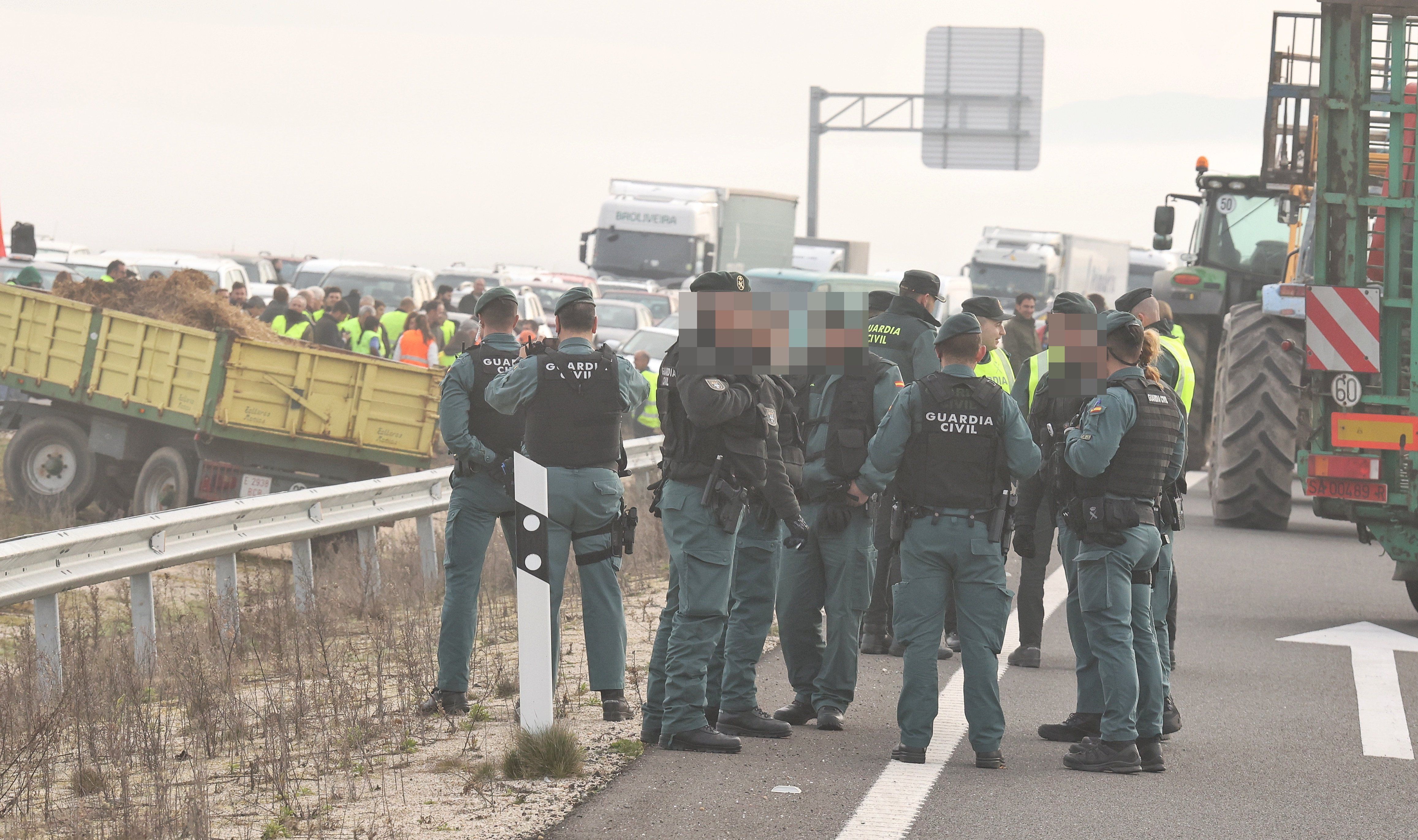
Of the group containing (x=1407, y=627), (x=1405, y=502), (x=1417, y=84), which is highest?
(x=1417, y=84)

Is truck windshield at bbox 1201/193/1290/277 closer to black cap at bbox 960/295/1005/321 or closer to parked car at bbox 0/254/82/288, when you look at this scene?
black cap at bbox 960/295/1005/321

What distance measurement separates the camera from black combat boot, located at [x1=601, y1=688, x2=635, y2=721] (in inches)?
296

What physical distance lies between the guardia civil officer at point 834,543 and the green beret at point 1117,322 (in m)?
0.96

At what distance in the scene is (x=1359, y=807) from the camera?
659 cm

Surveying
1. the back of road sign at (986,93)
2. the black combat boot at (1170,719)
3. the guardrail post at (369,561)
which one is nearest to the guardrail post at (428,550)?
the guardrail post at (369,561)

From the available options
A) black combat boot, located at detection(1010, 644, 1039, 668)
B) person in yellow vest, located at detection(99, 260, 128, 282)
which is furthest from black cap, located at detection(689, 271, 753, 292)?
person in yellow vest, located at detection(99, 260, 128, 282)

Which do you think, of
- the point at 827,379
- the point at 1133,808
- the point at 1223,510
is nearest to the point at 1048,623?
the point at 827,379

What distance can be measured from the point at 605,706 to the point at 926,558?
156 cm

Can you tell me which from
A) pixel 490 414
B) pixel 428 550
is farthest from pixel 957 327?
pixel 428 550

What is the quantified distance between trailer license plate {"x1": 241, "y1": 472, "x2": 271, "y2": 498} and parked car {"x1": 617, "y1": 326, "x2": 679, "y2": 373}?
9.22 meters

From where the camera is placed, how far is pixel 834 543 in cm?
Answer: 769

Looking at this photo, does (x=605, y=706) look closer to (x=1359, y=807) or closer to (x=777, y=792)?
(x=777, y=792)

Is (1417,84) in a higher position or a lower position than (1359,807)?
higher

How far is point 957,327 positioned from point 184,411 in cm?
925
